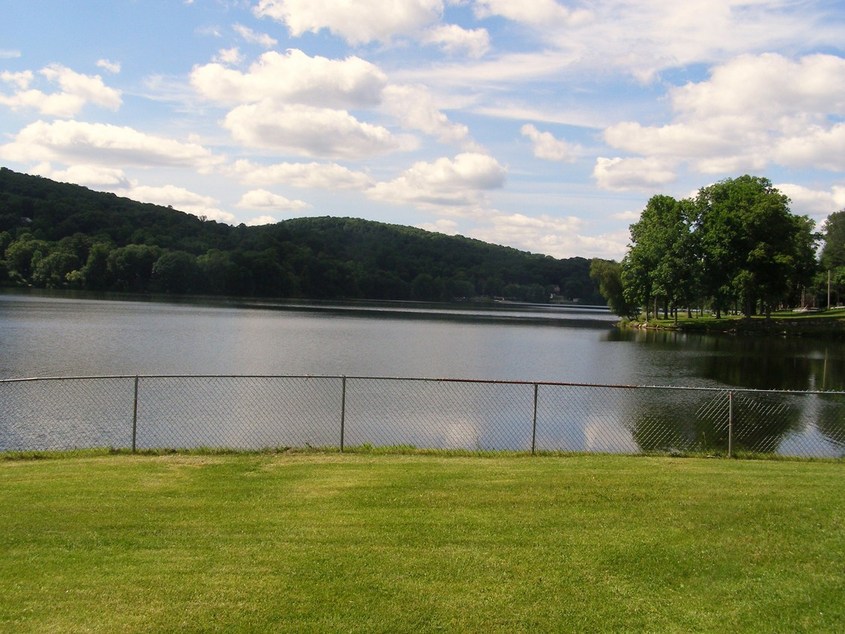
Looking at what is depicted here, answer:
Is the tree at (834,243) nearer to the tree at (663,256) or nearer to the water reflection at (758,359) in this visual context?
the tree at (663,256)

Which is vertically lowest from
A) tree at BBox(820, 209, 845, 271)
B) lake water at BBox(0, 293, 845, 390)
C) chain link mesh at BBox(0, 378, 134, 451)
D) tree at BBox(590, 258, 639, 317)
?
chain link mesh at BBox(0, 378, 134, 451)

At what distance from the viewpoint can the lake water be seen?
112ft

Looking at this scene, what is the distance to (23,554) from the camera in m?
7.58

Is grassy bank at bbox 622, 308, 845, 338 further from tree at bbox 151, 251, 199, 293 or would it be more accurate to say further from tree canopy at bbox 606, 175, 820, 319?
tree at bbox 151, 251, 199, 293

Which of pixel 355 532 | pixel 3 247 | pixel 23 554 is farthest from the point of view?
pixel 3 247

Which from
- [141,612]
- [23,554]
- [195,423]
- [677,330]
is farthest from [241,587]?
[677,330]

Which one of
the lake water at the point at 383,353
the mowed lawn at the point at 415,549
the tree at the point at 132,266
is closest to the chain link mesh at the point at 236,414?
the mowed lawn at the point at 415,549

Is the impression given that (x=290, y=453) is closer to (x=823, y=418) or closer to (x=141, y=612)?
(x=141, y=612)

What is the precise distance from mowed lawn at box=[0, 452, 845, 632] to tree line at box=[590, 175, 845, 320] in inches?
2678

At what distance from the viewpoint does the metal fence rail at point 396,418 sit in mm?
18188

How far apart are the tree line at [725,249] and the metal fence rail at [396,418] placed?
49432 mm

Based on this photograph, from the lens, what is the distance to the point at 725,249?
74.1m

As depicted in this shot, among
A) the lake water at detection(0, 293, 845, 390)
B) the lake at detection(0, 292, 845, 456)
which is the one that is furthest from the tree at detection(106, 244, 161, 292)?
the lake at detection(0, 292, 845, 456)

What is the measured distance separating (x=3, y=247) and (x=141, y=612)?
149 metres
